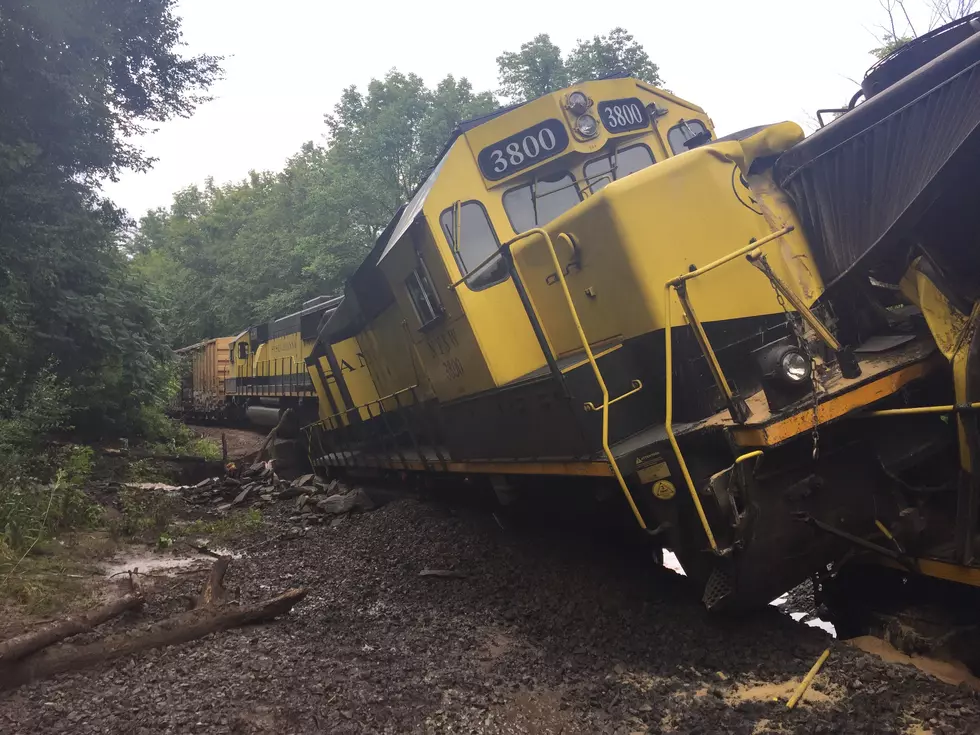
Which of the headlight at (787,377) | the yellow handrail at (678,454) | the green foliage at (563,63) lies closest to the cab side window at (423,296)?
the yellow handrail at (678,454)

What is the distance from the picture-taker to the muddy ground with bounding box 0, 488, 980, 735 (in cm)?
321

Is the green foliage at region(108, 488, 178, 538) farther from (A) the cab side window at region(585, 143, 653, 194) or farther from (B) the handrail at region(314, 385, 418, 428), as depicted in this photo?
(A) the cab side window at region(585, 143, 653, 194)

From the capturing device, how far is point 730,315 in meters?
4.12

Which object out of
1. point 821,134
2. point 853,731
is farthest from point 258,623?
point 821,134

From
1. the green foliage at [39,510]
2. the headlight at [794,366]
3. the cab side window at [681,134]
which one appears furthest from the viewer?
the green foliage at [39,510]

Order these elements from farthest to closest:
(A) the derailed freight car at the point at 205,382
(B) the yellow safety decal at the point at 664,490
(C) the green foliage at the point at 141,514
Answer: (A) the derailed freight car at the point at 205,382 < (C) the green foliage at the point at 141,514 < (B) the yellow safety decal at the point at 664,490

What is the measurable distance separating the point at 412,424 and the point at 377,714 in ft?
13.8

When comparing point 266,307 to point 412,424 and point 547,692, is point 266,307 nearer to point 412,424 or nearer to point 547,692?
point 412,424

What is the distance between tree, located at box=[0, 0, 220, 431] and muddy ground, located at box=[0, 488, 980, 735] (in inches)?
226

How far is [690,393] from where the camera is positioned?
4.03 metres

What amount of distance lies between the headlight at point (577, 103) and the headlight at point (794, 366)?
9.44 feet

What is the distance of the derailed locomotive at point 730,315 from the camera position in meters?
3.32

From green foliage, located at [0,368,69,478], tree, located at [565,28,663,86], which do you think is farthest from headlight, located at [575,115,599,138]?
tree, located at [565,28,663,86]

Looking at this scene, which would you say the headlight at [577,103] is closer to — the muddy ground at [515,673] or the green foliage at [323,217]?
the muddy ground at [515,673]
